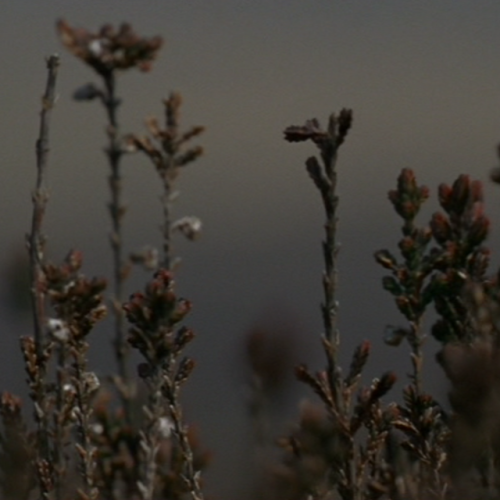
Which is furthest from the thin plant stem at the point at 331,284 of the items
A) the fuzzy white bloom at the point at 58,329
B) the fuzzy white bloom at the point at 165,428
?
Answer: the fuzzy white bloom at the point at 165,428

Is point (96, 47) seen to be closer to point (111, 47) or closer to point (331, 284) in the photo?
point (111, 47)

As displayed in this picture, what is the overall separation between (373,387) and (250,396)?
2.34 metres

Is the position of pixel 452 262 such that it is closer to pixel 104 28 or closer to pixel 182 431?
pixel 182 431

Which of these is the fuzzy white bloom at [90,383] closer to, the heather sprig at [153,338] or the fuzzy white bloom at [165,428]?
the heather sprig at [153,338]

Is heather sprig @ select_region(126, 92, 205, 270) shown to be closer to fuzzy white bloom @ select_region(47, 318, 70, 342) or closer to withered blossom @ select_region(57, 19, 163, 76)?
withered blossom @ select_region(57, 19, 163, 76)

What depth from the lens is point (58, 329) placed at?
3.89m

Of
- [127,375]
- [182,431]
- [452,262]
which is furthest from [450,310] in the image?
[127,375]

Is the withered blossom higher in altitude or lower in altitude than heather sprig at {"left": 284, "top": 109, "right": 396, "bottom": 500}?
higher

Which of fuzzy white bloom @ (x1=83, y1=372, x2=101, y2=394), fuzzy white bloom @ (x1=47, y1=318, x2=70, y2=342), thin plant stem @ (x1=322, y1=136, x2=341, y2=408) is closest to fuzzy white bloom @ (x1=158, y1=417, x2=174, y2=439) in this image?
fuzzy white bloom @ (x1=83, y1=372, x2=101, y2=394)

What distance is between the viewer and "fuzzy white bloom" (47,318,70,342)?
12.7 feet

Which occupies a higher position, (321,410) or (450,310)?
(450,310)

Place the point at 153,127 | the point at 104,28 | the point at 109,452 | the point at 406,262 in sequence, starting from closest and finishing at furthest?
the point at 406,262 < the point at 109,452 < the point at 104,28 < the point at 153,127

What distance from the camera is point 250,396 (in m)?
6.06

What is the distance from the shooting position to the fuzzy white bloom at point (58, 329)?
152 inches
